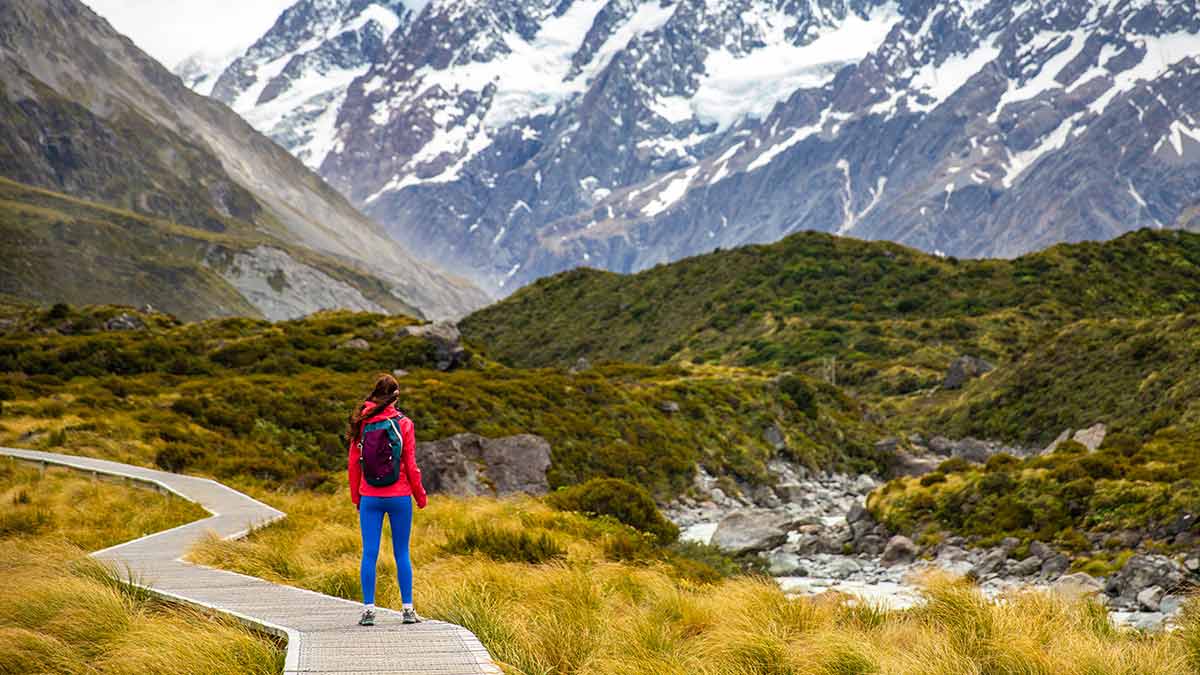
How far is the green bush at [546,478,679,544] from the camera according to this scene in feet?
70.7

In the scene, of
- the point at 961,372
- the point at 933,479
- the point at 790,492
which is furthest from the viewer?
the point at 961,372

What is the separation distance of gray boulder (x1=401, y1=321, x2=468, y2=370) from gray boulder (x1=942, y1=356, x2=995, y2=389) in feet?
130

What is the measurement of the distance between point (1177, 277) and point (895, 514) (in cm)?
8379

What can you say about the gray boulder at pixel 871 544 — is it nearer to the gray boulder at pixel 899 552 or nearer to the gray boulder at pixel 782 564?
the gray boulder at pixel 899 552

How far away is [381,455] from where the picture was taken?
8312 millimetres

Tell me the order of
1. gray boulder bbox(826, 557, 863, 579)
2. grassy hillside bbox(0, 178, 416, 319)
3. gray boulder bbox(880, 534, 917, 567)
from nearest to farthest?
gray boulder bbox(826, 557, 863, 579)
gray boulder bbox(880, 534, 917, 567)
grassy hillside bbox(0, 178, 416, 319)

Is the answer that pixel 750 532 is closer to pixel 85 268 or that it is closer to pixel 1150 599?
pixel 1150 599

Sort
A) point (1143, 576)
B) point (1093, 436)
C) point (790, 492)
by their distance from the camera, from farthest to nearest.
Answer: point (1093, 436)
point (790, 492)
point (1143, 576)

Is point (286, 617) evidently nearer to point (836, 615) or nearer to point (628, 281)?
point (836, 615)

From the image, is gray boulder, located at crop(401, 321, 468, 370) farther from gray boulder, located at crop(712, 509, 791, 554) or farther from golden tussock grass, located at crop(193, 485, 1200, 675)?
golden tussock grass, located at crop(193, 485, 1200, 675)

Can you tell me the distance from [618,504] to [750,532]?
5.13 m

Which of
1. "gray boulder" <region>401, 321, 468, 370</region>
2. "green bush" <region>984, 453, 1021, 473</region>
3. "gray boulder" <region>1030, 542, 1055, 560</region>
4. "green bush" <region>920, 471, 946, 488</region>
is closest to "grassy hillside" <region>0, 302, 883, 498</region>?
"gray boulder" <region>401, 321, 468, 370</region>

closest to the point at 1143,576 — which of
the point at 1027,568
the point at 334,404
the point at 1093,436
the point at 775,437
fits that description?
the point at 1027,568

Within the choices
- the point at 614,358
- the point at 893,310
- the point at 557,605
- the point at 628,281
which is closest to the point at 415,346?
the point at 557,605
